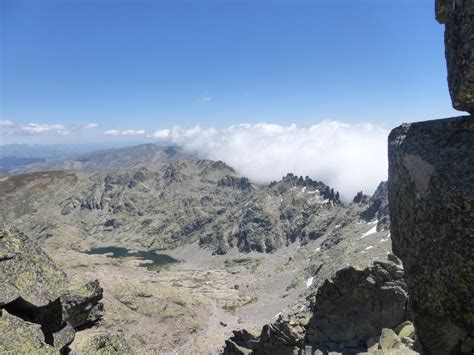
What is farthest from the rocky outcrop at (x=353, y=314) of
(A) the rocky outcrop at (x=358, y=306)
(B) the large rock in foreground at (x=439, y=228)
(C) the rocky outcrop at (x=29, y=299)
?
(C) the rocky outcrop at (x=29, y=299)

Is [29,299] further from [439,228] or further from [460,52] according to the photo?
[460,52]

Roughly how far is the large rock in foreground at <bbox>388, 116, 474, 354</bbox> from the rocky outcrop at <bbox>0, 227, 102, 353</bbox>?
696 inches

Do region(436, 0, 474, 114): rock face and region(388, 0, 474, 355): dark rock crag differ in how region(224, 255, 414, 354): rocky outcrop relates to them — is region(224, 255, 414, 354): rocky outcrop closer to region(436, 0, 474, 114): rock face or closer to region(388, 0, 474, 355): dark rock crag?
region(388, 0, 474, 355): dark rock crag

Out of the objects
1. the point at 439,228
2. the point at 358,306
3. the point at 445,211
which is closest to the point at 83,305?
the point at 439,228

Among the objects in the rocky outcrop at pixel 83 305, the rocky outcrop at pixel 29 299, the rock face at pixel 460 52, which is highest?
the rock face at pixel 460 52

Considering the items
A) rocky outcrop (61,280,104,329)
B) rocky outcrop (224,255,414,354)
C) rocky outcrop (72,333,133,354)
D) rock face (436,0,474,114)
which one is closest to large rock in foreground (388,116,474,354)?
rock face (436,0,474,114)

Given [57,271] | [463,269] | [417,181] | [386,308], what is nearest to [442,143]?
[417,181]

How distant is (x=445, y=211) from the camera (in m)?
12.2

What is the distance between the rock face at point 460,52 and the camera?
1165 centimetres

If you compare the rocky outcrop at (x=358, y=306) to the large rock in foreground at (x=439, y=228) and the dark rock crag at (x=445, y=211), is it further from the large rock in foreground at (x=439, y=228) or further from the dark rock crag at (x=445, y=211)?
the dark rock crag at (x=445, y=211)

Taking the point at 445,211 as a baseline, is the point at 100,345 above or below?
below

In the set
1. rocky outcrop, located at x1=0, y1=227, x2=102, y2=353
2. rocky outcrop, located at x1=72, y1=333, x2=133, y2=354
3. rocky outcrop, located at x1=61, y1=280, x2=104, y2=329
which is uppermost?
rocky outcrop, located at x1=0, y1=227, x2=102, y2=353

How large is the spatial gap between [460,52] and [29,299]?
22.7m

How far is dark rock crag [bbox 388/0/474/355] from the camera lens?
38.7ft
